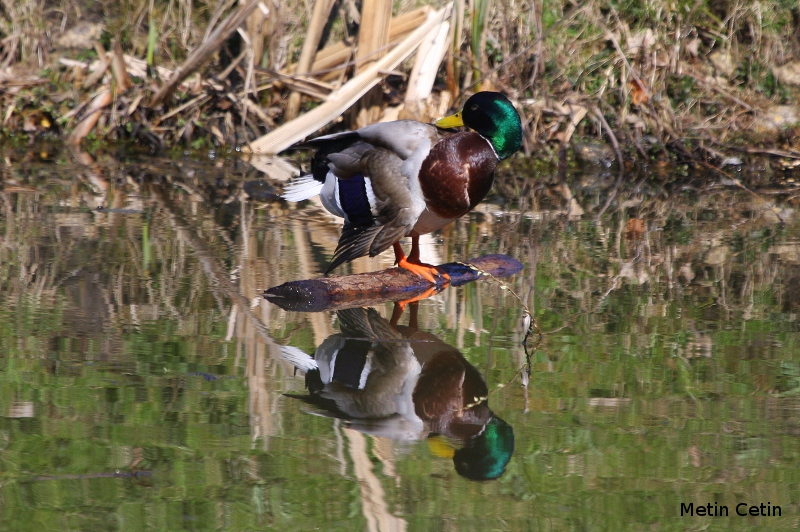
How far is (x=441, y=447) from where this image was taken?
267cm

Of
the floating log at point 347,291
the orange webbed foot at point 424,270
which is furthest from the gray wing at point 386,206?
the orange webbed foot at point 424,270

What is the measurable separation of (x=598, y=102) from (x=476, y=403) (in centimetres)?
581

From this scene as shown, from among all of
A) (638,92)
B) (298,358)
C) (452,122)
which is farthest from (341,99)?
(298,358)

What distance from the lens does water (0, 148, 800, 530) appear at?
239 cm

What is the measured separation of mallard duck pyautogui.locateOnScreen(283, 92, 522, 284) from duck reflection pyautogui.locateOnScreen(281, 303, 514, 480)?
1.50 ft

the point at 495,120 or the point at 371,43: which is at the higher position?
the point at 371,43

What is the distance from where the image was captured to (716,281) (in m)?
4.63

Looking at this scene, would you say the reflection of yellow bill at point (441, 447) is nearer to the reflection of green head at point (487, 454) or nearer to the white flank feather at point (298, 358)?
the reflection of green head at point (487, 454)

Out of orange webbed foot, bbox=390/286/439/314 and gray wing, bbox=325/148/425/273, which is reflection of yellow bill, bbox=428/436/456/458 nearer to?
orange webbed foot, bbox=390/286/439/314

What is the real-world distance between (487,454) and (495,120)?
1.85 meters

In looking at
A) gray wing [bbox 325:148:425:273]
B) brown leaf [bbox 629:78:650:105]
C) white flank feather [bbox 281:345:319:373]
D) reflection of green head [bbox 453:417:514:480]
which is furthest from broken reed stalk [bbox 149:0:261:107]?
reflection of green head [bbox 453:417:514:480]

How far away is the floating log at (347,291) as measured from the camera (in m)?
4.04

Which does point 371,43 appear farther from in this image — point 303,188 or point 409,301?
point 409,301

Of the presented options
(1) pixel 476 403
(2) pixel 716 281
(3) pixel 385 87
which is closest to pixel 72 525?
(1) pixel 476 403
